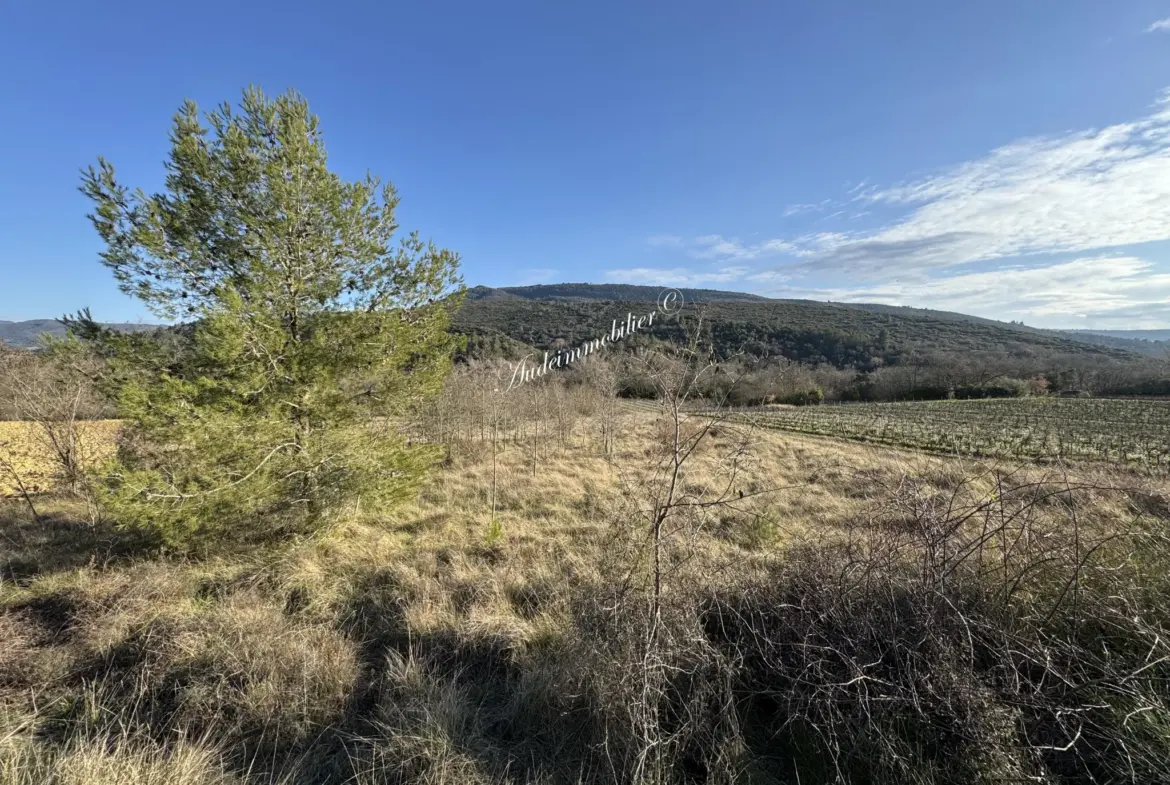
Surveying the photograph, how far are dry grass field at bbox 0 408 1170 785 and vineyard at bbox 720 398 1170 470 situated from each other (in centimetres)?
1142

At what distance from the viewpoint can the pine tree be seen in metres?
5.35

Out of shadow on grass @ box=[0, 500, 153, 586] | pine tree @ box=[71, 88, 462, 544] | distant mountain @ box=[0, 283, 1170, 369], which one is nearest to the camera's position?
pine tree @ box=[71, 88, 462, 544]

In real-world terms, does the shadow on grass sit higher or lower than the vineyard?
higher

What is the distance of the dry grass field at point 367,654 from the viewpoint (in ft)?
8.39

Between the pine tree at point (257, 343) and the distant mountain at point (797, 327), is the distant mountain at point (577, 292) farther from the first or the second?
the pine tree at point (257, 343)

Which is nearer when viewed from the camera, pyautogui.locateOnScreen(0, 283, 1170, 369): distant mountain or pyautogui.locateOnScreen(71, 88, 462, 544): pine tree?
pyautogui.locateOnScreen(71, 88, 462, 544): pine tree

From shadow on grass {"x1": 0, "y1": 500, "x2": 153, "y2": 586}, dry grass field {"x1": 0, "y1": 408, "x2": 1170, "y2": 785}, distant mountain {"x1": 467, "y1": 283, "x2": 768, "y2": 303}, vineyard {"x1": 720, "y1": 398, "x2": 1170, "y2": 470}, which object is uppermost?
distant mountain {"x1": 467, "y1": 283, "x2": 768, "y2": 303}

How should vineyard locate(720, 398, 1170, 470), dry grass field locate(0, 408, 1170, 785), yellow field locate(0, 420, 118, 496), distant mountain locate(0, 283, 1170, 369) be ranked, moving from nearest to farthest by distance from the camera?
dry grass field locate(0, 408, 1170, 785) < yellow field locate(0, 420, 118, 496) < vineyard locate(720, 398, 1170, 470) < distant mountain locate(0, 283, 1170, 369)

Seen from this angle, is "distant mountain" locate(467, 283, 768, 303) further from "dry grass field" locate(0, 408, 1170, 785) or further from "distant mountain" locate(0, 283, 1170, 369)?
"dry grass field" locate(0, 408, 1170, 785)

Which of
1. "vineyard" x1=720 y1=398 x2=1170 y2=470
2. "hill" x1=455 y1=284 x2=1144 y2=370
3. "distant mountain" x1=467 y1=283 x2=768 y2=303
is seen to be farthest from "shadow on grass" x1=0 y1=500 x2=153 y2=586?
"distant mountain" x1=467 y1=283 x2=768 y2=303

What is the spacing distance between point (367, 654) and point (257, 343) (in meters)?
4.06

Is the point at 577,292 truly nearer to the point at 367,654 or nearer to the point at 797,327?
the point at 797,327

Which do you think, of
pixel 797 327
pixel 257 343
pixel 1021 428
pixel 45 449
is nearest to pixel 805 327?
pixel 797 327

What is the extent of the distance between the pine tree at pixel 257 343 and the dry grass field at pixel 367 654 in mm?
867
